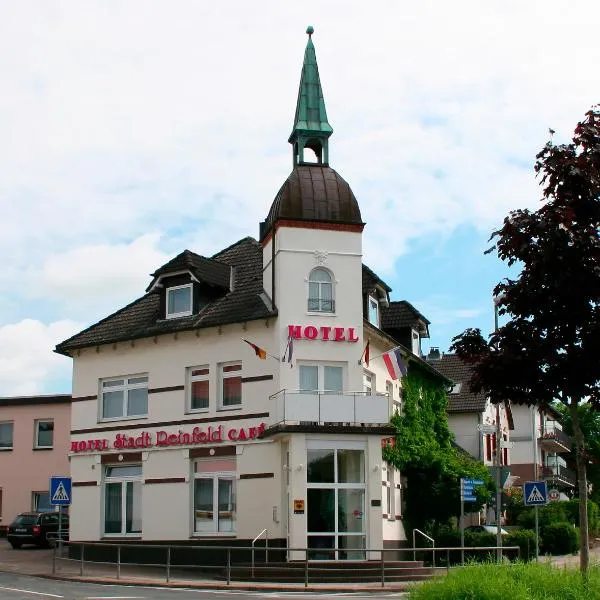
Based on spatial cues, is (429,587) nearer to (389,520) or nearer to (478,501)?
(389,520)

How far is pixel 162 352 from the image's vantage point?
3475cm

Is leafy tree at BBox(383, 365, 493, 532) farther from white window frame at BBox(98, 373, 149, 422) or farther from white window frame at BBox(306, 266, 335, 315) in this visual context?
white window frame at BBox(98, 373, 149, 422)

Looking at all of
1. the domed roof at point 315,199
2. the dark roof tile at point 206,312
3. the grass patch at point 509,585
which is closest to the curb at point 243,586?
the dark roof tile at point 206,312

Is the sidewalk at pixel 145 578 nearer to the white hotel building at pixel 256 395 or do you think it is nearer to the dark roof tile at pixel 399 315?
the white hotel building at pixel 256 395

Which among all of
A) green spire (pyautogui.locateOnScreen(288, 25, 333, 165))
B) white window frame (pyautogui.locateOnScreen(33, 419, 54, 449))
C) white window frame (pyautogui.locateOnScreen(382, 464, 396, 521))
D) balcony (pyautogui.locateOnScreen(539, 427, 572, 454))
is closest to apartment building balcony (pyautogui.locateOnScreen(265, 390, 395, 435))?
white window frame (pyautogui.locateOnScreen(382, 464, 396, 521))

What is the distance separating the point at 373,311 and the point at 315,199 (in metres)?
5.42

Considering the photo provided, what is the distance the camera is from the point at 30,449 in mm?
48062

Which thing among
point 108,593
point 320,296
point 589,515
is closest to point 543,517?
point 589,515

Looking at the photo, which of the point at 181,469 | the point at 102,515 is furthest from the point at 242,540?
the point at 102,515

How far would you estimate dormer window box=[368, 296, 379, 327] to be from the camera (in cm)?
Answer: 3616

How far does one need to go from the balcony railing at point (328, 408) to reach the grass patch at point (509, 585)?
17.1 m

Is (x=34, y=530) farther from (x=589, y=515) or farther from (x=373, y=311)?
(x=589, y=515)

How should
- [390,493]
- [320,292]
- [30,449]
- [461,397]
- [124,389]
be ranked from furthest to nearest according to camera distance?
[461,397] → [30,449] → [390,493] → [124,389] → [320,292]

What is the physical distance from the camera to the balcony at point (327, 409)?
30.6 m
